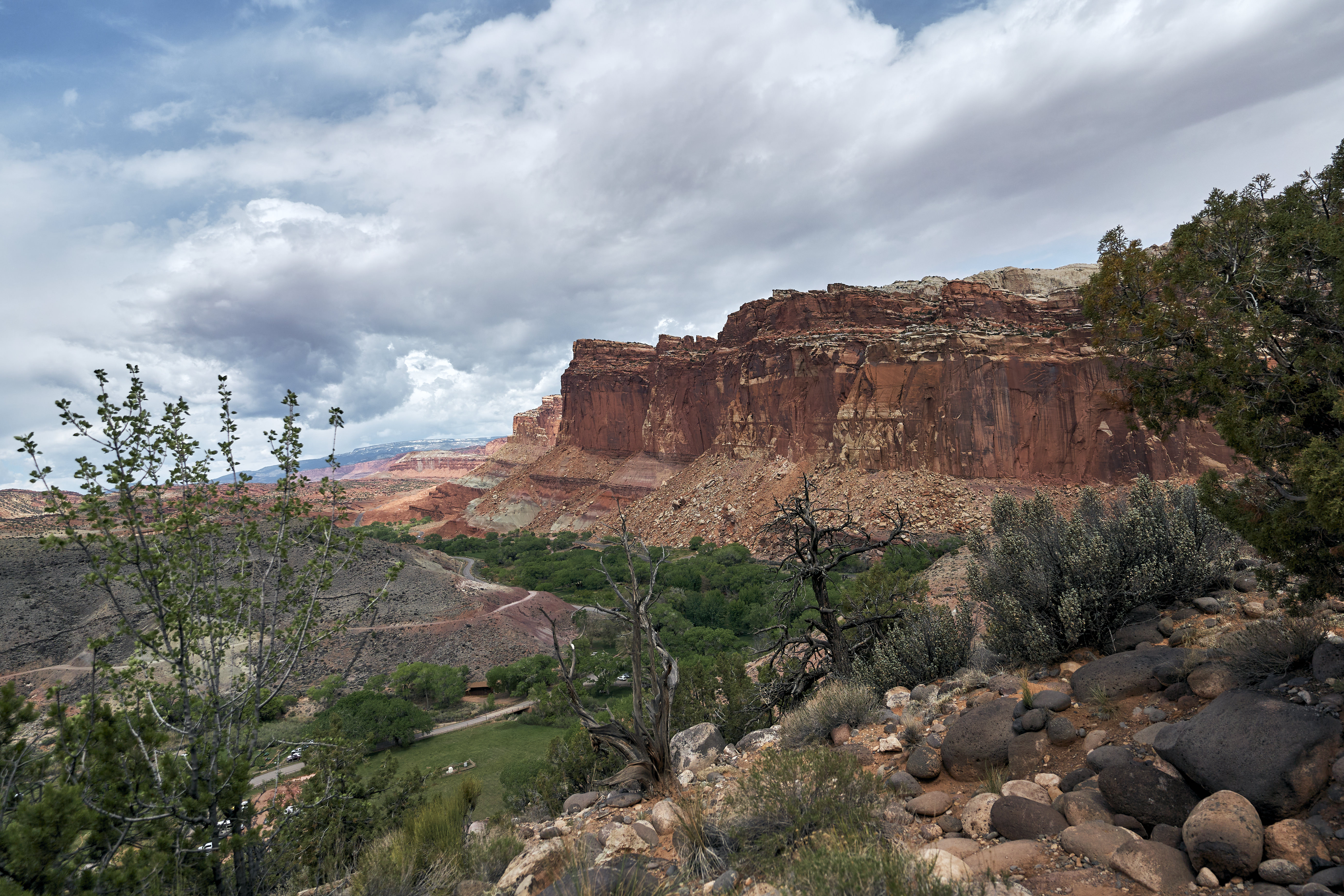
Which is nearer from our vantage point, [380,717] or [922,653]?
[922,653]

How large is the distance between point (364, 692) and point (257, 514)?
26.4m

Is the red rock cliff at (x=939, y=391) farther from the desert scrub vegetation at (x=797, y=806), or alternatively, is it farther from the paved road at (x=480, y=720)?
the desert scrub vegetation at (x=797, y=806)

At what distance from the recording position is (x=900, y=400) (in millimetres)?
48438

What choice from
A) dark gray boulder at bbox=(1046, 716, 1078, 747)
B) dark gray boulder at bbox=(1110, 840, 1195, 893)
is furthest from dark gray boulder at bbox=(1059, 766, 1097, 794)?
dark gray boulder at bbox=(1110, 840, 1195, 893)

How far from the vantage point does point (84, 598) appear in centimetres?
3534

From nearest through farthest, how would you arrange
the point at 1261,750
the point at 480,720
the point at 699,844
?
the point at 1261,750 < the point at 699,844 < the point at 480,720

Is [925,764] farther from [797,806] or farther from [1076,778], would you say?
[797,806]

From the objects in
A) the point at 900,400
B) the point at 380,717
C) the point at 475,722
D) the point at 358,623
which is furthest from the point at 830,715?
the point at 900,400

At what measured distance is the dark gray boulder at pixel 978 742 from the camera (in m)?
5.68

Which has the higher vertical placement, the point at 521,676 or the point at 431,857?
the point at 431,857

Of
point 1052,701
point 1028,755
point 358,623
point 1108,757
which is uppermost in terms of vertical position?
point 1108,757

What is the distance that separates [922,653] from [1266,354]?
5.74 metres

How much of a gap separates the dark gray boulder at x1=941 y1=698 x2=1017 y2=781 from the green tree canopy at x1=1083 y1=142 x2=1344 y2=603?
9.00ft

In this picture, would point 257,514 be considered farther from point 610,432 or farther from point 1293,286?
point 610,432
